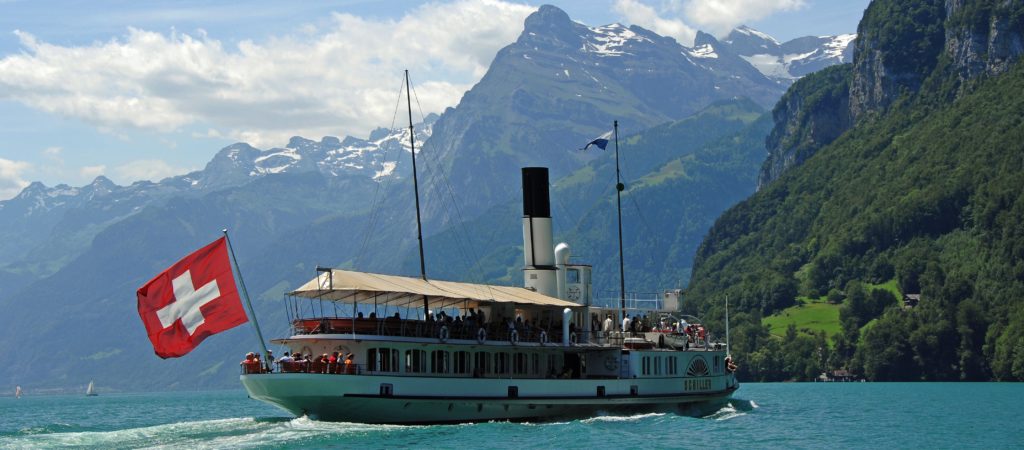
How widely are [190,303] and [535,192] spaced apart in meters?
26.6

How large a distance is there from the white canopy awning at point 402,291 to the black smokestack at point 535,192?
7.08 metres

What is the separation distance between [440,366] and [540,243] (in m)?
16.1

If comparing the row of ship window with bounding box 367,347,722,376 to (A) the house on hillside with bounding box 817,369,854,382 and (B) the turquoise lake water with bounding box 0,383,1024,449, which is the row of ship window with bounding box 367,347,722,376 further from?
(A) the house on hillside with bounding box 817,369,854,382

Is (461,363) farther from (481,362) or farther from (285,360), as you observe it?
(285,360)

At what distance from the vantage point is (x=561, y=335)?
74500 mm

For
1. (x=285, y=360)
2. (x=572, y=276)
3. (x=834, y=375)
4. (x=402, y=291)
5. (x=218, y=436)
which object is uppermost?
(x=572, y=276)

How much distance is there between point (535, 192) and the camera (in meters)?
80.6

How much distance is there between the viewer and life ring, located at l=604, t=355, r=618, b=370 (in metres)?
75.4

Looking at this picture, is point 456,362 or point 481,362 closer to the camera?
point 456,362

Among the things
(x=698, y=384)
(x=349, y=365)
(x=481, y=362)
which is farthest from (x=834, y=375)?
(x=349, y=365)

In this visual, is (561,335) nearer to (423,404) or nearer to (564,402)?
(564,402)

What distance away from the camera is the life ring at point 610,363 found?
2970 inches

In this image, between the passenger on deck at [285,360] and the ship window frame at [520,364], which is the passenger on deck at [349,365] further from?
the ship window frame at [520,364]

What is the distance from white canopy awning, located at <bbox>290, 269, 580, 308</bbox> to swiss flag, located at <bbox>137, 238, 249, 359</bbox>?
2979 millimetres
